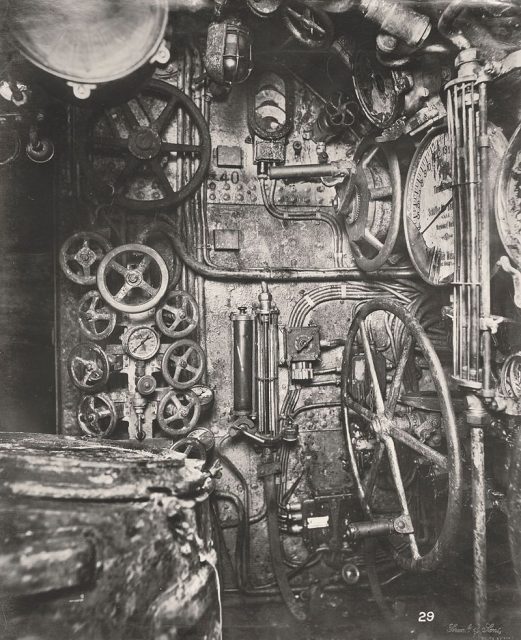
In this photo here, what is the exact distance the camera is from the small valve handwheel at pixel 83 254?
2.86 meters

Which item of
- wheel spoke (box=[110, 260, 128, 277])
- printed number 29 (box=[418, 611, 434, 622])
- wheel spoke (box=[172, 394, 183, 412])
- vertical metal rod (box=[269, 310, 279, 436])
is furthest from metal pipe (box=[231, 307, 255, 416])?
printed number 29 (box=[418, 611, 434, 622])

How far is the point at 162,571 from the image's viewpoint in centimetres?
144

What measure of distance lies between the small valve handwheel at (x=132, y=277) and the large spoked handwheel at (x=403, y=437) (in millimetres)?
1367

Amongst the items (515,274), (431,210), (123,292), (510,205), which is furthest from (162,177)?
(515,274)

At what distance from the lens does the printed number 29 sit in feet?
9.00

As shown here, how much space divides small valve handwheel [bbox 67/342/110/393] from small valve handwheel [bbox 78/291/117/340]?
8cm

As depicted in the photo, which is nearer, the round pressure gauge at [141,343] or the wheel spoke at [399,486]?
the wheel spoke at [399,486]

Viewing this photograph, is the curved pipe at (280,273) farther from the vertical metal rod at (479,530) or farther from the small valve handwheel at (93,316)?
the vertical metal rod at (479,530)

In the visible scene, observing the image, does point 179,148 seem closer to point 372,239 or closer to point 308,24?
point 308,24

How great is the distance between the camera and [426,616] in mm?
2826

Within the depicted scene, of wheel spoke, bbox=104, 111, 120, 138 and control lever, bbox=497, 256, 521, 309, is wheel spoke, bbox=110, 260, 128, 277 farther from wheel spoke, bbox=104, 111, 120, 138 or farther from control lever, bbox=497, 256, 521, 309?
control lever, bbox=497, 256, 521, 309

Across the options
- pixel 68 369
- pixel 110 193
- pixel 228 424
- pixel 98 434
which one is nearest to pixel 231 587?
pixel 228 424

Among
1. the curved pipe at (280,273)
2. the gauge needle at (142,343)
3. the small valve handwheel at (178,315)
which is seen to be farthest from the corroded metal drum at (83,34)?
the gauge needle at (142,343)

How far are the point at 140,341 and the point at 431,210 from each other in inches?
77.2
